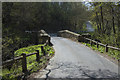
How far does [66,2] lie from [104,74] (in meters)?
37.3

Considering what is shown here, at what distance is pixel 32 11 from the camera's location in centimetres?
2914

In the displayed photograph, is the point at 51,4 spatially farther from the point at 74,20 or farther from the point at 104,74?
the point at 104,74

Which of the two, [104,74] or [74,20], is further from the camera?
[74,20]

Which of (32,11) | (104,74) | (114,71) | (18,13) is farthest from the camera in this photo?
(32,11)

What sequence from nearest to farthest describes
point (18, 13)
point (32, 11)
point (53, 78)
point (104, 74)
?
1. point (53, 78)
2. point (104, 74)
3. point (18, 13)
4. point (32, 11)

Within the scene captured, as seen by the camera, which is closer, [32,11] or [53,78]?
[53,78]

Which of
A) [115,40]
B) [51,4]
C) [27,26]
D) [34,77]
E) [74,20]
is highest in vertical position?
[51,4]

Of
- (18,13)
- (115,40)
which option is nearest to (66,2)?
(18,13)

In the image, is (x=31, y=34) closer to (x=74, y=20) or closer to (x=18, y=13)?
(x=18, y=13)

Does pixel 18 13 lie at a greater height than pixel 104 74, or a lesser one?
greater

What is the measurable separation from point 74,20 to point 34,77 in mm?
34746

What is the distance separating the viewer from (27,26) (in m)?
30.0

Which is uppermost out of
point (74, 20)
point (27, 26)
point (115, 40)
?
point (74, 20)

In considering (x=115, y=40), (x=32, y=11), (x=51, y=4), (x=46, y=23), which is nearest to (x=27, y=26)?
(x=32, y=11)
